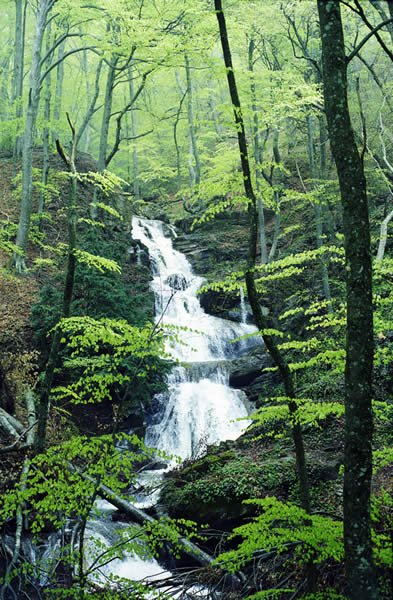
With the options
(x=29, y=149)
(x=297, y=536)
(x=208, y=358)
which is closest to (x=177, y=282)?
(x=208, y=358)

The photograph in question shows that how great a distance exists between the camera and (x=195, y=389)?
1092 centimetres

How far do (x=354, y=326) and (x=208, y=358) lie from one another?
1011cm

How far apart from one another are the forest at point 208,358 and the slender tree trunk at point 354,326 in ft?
0.04

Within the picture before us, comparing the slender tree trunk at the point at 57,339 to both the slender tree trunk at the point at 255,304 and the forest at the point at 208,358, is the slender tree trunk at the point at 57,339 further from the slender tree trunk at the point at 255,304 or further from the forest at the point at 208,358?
the slender tree trunk at the point at 255,304

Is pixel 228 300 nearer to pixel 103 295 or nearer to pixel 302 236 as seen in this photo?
pixel 302 236

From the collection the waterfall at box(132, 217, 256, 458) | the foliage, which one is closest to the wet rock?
the waterfall at box(132, 217, 256, 458)

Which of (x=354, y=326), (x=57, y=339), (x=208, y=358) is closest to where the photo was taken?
(x=354, y=326)

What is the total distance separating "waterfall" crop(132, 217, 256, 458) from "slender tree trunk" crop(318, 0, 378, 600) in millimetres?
4597

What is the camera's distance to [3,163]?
749 inches

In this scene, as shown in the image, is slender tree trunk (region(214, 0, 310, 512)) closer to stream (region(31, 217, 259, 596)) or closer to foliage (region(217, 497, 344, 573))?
foliage (region(217, 497, 344, 573))

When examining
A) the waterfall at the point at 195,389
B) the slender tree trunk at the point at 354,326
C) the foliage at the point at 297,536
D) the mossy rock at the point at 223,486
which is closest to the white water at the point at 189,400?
the waterfall at the point at 195,389

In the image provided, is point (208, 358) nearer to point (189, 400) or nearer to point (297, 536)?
point (189, 400)

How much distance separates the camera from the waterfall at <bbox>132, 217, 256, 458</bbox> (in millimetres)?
9766

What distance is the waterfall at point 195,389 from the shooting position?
32.0 feet
